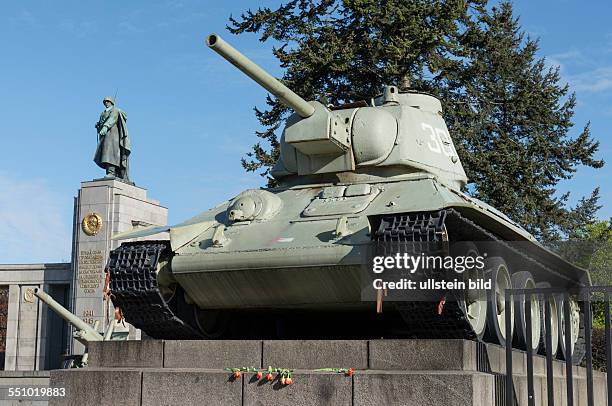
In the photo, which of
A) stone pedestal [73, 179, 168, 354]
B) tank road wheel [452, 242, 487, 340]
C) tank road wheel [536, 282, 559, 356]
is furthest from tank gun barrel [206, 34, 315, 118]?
stone pedestal [73, 179, 168, 354]

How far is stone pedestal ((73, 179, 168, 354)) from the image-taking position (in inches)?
941

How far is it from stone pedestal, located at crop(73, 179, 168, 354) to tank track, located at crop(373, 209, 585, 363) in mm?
15036

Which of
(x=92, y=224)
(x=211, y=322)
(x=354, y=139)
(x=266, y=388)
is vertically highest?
(x=92, y=224)

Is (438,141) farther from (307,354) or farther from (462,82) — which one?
(462,82)

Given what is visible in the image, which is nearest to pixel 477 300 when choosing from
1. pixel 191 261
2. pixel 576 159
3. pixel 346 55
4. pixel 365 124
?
pixel 365 124

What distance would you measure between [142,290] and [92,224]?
47.8 ft

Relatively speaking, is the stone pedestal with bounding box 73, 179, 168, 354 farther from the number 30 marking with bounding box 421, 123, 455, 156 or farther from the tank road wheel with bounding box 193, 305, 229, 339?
the number 30 marking with bounding box 421, 123, 455, 156

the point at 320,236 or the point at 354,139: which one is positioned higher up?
the point at 354,139

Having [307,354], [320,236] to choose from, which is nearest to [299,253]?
[320,236]

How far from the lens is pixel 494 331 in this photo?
36.3 ft

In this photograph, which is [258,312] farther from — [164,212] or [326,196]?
[164,212]

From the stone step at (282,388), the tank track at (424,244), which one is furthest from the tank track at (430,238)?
the stone step at (282,388)

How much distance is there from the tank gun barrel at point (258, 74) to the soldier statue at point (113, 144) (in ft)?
53.4

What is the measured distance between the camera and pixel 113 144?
2666 cm
